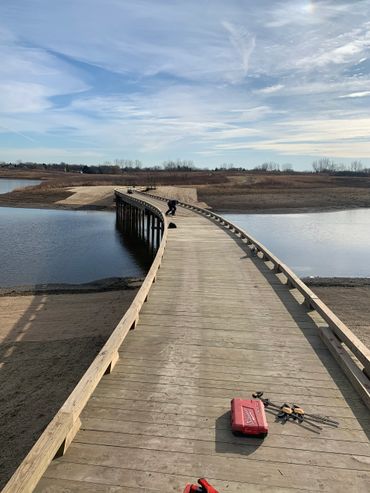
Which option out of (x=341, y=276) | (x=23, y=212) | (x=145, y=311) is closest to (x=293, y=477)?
(x=145, y=311)

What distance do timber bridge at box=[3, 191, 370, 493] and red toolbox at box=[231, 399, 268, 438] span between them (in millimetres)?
103

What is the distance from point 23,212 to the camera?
167 ft

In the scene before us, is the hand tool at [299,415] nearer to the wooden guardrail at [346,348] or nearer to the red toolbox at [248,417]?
the red toolbox at [248,417]

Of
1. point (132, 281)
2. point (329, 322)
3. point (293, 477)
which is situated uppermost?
point (329, 322)

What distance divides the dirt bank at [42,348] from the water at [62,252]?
9.05ft

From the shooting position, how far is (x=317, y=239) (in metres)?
33.1

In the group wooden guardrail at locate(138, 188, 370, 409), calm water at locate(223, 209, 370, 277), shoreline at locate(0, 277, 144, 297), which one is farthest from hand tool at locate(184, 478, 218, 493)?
calm water at locate(223, 209, 370, 277)

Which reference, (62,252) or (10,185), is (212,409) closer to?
(62,252)

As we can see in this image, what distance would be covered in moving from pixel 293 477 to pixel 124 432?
1883 millimetres

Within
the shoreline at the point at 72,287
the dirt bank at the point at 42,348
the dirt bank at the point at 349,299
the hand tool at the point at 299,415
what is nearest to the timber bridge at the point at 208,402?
the hand tool at the point at 299,415

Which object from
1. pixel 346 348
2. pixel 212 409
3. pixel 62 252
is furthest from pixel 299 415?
pixel 62 252

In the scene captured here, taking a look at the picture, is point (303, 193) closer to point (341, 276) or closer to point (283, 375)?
point (341, 276)

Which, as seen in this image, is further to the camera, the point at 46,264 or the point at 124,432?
the point at 46,264

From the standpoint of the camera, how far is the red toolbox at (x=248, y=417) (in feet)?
15.1
